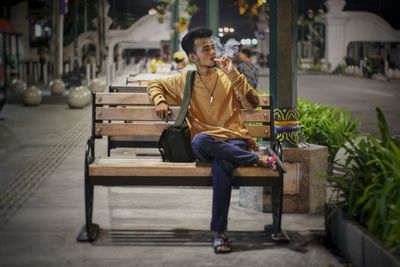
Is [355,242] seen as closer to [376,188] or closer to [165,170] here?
[376,188]

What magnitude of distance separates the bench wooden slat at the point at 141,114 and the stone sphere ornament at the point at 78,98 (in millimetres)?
13074

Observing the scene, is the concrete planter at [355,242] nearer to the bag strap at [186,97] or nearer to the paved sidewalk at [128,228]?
the paved sidewalk at [128,228]

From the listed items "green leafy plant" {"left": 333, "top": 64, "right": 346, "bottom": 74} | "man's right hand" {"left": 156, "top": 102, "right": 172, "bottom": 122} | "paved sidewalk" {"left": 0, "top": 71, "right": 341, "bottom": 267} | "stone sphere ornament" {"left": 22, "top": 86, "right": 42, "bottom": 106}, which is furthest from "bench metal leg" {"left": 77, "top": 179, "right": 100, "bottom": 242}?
"green leafy plant" {"left": 333, "top": 64, "right": 346, "bottom": 74}

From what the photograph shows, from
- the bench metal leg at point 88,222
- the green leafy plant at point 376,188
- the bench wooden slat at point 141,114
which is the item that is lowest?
the bench metal leg at point 88,222

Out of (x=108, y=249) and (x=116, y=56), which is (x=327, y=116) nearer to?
(x=108, y=249)

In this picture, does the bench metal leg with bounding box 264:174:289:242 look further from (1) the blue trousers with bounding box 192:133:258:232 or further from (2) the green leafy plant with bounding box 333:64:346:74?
(2) the green leafy plant with bounding box 333:64:346:74

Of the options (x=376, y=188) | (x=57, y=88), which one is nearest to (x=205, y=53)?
(x=376, y=188)

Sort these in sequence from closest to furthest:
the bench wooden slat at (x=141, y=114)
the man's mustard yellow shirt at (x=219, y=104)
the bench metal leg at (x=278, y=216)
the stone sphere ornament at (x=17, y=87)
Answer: the bench metal leg at (x=278, y=216)
the man's mustard yellow shirt at (x=219, y=104)
the bench wooden slat at (x=141, y=114)
the stone sphere ornament at (x=17, y=87)

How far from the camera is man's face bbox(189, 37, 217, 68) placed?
20.4ft

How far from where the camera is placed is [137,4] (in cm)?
8212

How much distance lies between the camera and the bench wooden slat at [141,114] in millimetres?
6660

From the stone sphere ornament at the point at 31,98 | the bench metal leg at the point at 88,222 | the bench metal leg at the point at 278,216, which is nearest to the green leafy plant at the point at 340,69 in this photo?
the stone sphere ornament at the point at 31,98

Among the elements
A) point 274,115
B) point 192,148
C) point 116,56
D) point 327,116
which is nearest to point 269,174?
point 192,148

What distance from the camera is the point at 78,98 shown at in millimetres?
19766
